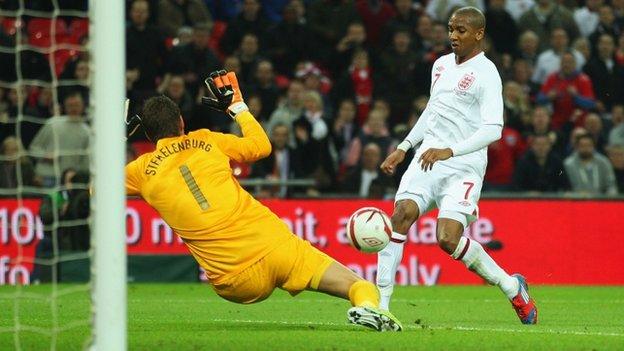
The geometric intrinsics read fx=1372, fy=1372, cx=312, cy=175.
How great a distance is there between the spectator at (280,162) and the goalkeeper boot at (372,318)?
337 inches

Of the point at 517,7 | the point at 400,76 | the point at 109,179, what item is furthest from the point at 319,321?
the point at 517,7

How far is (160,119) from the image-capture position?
8.49 m

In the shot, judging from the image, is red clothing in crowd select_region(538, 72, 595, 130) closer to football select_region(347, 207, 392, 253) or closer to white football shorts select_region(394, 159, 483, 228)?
white football shorts select_region(394, 159, 483, 228)

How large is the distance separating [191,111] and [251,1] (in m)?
2.39

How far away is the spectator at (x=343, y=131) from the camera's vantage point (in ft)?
58.2

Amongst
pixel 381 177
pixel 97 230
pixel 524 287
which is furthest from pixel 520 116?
pixel 97 230

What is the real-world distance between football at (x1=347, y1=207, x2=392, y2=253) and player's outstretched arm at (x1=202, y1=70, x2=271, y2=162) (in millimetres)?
1018

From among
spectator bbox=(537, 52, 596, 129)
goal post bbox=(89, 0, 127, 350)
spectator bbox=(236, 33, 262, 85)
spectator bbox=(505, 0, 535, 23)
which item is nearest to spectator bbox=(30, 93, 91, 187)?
spectator bbox=(236, 33, 262, 85)

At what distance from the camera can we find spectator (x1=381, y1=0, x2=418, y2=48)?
19125 mm

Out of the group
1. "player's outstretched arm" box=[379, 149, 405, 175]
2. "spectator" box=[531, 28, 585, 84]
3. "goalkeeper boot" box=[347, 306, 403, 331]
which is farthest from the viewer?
"spectator" box=[531, 28, 585, 84]

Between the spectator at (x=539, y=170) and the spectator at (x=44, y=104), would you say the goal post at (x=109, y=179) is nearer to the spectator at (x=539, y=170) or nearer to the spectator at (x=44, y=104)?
the spectator at (x=44, y=104)

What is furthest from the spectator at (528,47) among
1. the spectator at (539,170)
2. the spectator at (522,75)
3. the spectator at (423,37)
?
the spectator at (539,170)

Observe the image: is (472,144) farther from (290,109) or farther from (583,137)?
(290,109)

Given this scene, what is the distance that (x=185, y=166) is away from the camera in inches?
330
